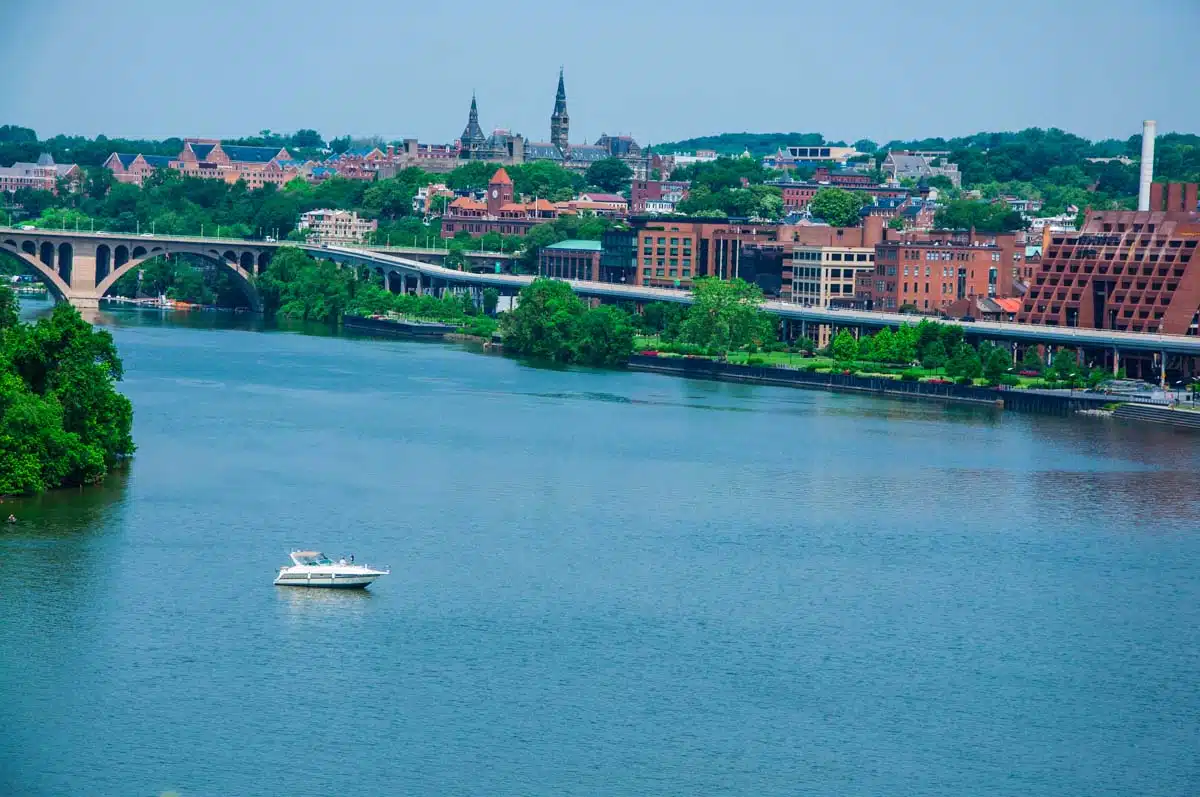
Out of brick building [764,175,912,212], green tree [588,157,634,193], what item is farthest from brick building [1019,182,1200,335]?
green tree [588,157,634,193]

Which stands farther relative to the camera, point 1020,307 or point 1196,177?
point 1196,177

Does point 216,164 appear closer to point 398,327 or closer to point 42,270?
point 42,270

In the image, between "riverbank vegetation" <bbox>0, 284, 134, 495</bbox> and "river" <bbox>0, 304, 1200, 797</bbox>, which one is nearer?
"river" <bbox>0, 304, 1200, 797</bbox>

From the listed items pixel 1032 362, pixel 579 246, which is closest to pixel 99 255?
pixel 579 246

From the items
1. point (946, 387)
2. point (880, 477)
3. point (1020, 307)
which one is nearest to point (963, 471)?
point (880, 477)

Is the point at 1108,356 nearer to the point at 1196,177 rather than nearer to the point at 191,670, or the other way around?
A: the point at 191,670

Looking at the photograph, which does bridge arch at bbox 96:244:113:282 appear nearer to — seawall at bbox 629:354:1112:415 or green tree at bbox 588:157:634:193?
seawall at bbox 629:354:1112:415
